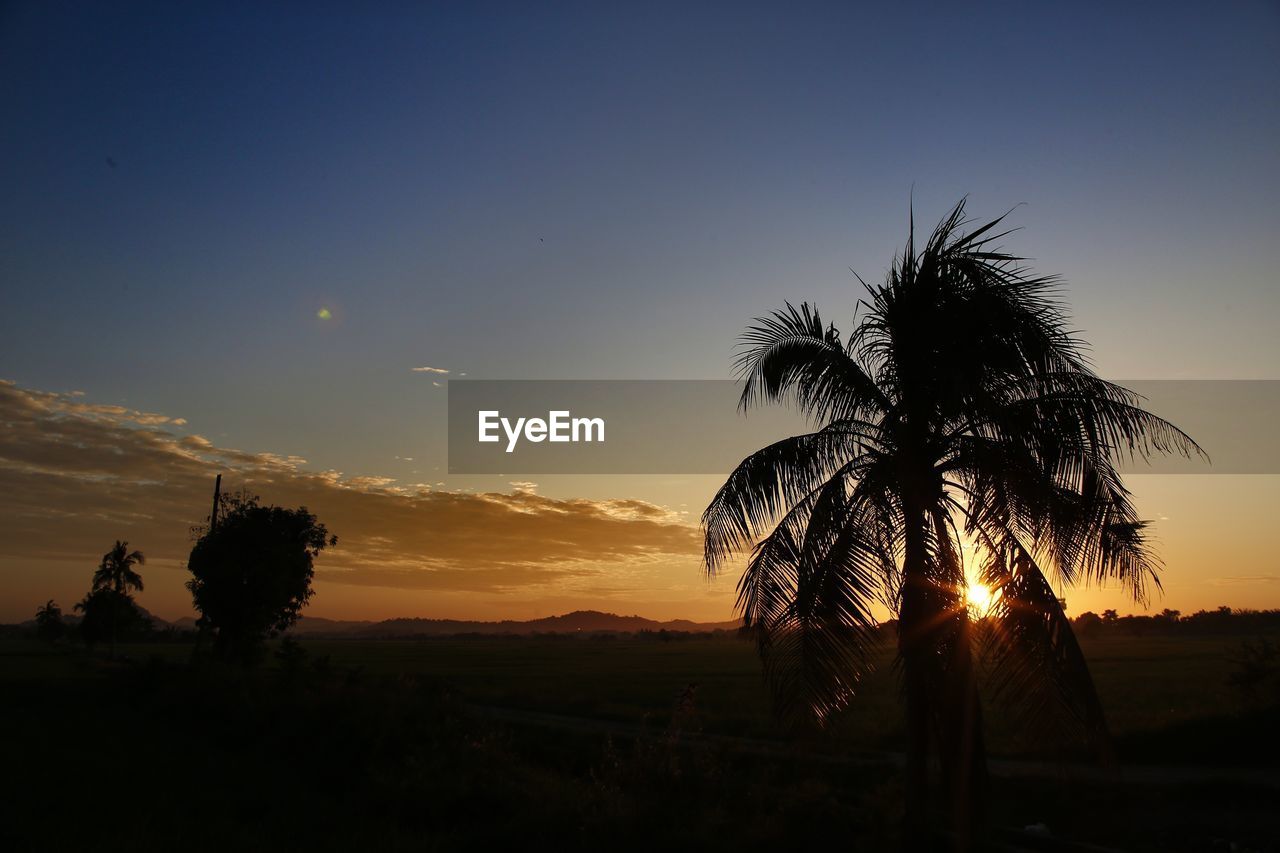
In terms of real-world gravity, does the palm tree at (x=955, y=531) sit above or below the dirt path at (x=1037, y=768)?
above

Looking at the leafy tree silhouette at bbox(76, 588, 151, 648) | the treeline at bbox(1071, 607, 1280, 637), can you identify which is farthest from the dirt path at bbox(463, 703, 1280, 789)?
the treeline at bbox(1071, 607, 1280, 637)

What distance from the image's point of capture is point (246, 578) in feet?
116

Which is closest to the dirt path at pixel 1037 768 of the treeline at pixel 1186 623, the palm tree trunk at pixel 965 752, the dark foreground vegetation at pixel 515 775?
the dark foreground vegetation at pixel 515 775

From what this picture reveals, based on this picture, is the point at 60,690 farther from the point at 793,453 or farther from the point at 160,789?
the point at 793,453

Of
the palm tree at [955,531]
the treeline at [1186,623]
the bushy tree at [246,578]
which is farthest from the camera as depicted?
the treeline at [1186,623]

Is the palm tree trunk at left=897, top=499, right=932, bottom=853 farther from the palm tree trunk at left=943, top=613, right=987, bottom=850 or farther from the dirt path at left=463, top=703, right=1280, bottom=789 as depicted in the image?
the dirt path at left=463, top=703, right=1280, bottom=789

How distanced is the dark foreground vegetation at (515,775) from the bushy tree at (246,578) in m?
5.68

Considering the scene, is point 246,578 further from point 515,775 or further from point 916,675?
point 916,675

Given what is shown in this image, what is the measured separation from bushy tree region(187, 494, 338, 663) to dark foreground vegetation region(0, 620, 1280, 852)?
5682 mm

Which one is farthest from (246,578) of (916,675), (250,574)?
(916,675)

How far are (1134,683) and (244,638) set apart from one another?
37644 millimetres

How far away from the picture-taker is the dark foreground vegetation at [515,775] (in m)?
11.7

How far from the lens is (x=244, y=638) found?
35.8 m

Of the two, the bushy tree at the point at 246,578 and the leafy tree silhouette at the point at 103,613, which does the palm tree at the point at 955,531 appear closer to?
the bushy tree at the point at 246,578
